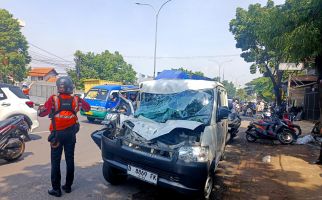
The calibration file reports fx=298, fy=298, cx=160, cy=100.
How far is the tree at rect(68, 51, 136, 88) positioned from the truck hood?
1663 inches

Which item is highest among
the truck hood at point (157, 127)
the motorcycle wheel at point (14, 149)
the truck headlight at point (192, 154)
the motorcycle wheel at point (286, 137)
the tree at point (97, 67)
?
the tree at point (97, 67)

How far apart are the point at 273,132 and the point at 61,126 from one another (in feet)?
29.8

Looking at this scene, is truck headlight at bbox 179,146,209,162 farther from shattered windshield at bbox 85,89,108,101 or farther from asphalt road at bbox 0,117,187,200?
shattered windshield at bbox 85,89,108,101

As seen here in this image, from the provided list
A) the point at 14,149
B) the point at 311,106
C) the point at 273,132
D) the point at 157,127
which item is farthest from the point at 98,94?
the point at 311,106

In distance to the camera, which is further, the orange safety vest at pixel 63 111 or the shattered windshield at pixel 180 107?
the shattered windshield at pixel 180 107

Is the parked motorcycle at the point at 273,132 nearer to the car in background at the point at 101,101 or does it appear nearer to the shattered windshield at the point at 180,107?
the car in background at the point at 101,101

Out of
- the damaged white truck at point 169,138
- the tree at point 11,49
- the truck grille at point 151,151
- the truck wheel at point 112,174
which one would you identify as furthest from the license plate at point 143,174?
the tree at point 11,49

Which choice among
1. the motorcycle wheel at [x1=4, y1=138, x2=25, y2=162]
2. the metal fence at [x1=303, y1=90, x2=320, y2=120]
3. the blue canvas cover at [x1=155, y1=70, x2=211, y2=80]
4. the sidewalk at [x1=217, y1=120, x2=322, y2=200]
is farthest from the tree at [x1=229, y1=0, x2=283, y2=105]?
the motorcycle wheel at [x1=4, y1=138, x2=25, y2=162]

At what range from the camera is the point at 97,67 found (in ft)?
167

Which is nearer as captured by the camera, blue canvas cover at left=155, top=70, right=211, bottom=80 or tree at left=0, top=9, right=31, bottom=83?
blue canvas cover at left=155, top=70, right=211, bottom=80

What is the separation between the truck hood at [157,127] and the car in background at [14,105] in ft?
16.1

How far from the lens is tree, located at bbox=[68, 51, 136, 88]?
4888 centimetres

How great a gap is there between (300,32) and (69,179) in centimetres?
719

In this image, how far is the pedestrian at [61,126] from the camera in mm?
4648
